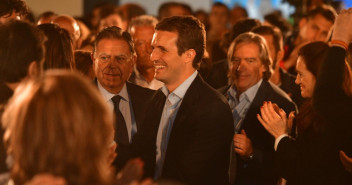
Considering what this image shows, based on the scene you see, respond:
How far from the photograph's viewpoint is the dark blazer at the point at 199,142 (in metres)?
2.34

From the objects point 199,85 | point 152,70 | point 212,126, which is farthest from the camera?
point 152,70

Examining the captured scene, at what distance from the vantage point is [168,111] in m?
2.57

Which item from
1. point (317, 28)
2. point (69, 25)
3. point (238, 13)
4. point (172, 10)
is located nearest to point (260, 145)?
point (69, 25)

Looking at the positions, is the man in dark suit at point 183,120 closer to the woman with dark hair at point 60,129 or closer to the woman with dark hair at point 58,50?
the woman with dark hair at point 58,50

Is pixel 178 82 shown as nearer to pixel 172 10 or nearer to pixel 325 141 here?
pixel 325 141

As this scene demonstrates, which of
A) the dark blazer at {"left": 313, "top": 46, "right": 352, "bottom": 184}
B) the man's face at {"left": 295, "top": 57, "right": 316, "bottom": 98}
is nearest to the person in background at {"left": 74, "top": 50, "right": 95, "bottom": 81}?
the man's face at {"left": 295, "top": 57, "right": 316, "bottom": 98}

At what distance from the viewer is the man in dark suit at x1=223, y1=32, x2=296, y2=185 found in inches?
126

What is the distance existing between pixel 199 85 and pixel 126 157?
466 mm

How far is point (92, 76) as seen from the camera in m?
3.71

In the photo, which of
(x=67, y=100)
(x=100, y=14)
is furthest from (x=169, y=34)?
(x=100, y=14)

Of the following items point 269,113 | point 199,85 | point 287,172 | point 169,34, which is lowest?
point 287,172

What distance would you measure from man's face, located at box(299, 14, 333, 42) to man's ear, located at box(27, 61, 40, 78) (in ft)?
12.3

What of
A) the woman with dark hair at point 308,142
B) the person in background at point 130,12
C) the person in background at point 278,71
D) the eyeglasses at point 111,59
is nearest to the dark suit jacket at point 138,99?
the eyeglasses at point 111,59

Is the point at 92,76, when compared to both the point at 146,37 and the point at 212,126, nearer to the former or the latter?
the point at 146,37
